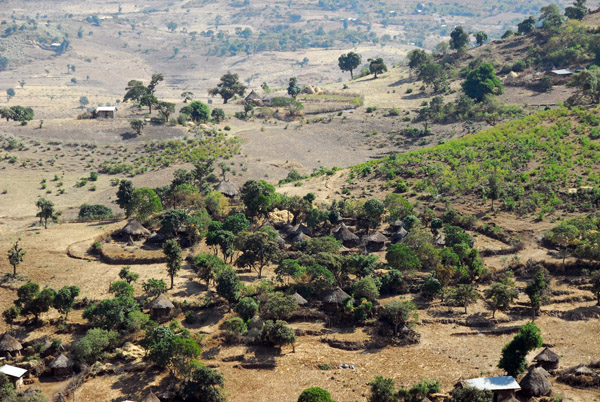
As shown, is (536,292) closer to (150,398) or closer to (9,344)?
(150,398)

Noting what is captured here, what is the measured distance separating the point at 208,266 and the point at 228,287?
5257mm

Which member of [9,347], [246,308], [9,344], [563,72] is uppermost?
[563,72]

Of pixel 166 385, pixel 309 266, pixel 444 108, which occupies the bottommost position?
pixel 166 385

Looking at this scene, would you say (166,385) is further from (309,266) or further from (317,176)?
(317,176)

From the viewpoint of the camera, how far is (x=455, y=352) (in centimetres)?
6412

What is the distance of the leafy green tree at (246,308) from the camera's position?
68.6 metres

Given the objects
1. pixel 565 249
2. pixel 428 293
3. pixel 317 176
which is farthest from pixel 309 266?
pixel 317 176

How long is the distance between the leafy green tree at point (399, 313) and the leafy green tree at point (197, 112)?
93.8 m

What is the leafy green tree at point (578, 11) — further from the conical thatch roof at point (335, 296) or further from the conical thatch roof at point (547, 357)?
the conical thatch roof at point (547, 357)

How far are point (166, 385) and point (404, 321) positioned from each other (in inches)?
951

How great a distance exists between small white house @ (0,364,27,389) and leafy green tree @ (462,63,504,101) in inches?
4675

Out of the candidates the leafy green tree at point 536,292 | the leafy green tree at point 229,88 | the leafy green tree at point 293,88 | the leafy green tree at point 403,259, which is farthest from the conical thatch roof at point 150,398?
the leafy green tree at point 229,88

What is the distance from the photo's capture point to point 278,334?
6406 centimetres

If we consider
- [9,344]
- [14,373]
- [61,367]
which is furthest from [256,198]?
[14,373]
